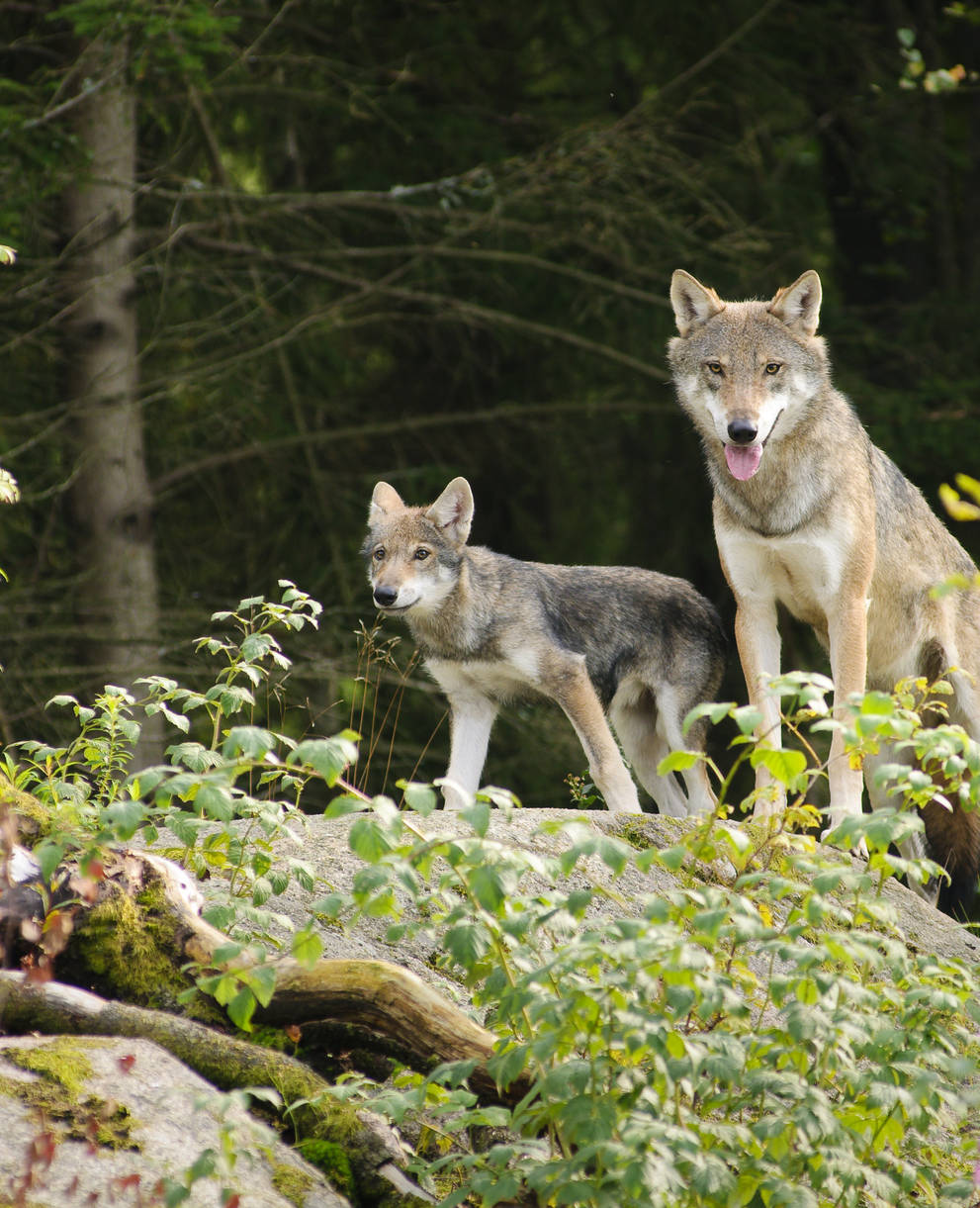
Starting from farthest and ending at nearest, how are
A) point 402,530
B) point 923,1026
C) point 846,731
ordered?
1. point 402,530
2. point 923,1026
3. point 846,731

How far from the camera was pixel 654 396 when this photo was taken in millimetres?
12680

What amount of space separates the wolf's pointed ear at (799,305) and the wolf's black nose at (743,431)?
693mm

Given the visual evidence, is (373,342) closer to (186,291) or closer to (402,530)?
(186,291)

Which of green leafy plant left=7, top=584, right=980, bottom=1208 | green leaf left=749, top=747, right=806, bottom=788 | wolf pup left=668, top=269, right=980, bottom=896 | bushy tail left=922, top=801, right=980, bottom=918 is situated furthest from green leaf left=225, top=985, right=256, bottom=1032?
bushy tail left=922, top=801, right=980, bottom=918

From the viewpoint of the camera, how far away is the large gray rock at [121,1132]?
284 centimetres

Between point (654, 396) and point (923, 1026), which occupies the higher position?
point (654, 396)

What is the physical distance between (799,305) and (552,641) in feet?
6.22

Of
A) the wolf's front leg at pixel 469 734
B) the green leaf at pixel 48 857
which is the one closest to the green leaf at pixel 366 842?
the green leaf at pixel 48 857

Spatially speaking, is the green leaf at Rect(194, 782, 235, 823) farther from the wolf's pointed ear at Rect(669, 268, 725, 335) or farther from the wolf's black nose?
the wolf's pointed ear at Rect(669, 268, 725, 335)

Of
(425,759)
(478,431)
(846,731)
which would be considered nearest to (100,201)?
(478,431)

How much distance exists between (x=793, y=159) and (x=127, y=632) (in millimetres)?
7899

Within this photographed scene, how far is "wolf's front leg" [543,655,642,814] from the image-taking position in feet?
20.7

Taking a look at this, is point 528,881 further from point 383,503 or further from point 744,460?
point 383,503

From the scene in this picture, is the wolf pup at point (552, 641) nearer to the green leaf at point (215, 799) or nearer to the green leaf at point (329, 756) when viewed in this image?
the green leaf at point (215, 799)
